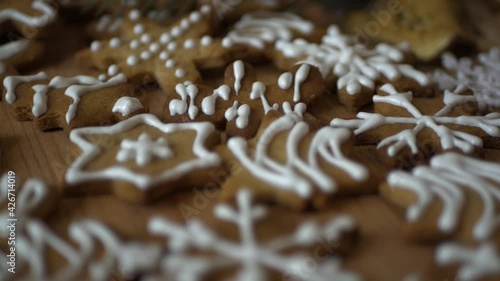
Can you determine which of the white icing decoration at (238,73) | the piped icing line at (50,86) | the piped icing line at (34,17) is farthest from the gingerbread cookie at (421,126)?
the piped icing line at (34,17)

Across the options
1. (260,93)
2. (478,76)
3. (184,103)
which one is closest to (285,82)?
(260,93)

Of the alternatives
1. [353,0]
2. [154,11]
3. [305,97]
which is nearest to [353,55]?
[305,97]

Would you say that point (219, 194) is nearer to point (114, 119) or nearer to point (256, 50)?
point (114, 119)

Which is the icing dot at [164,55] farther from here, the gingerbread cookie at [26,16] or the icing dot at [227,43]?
the gingerbread cookie at [26,16]

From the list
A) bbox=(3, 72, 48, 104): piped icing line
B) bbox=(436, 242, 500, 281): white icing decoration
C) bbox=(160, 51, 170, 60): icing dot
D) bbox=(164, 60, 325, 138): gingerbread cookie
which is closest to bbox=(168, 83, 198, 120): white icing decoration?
bbox=(164, 60, 325, 138): gingerbread cookie

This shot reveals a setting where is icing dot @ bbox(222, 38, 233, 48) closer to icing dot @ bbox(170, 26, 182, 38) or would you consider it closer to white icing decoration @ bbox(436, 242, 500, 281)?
icing dot @ bbox(170, 26, 182, 38)

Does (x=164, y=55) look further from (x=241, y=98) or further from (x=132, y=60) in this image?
(x=241, y=98)
